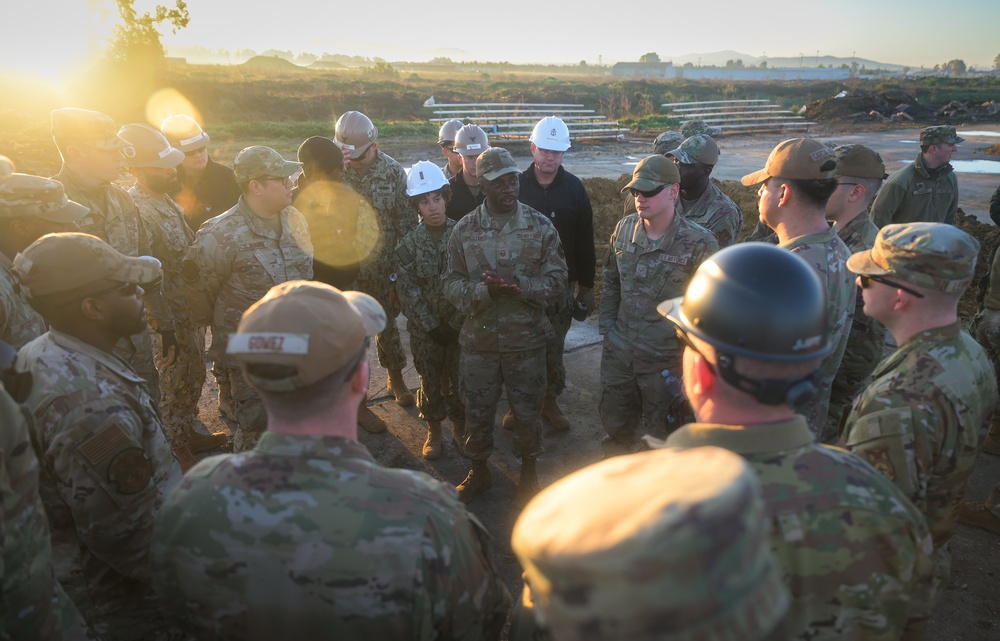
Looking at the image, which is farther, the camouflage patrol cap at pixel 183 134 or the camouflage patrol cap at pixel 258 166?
the camouflage patrol cap at pixel 183 134

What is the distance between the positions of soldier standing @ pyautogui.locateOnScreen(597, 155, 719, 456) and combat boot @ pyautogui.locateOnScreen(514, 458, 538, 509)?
0.64m

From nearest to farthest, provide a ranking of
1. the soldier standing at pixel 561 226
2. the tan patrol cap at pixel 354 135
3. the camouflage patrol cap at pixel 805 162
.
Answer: the camouflage patrol cap at pixel 805 162, the soldier standing at pixel 561 226, the tan patrol cap at pixel 354 135

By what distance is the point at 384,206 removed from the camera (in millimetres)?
5266

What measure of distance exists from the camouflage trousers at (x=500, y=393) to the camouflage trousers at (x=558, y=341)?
2.80ft

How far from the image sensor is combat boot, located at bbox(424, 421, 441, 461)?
4.62 metres

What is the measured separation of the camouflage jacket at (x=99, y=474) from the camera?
193 centimetres

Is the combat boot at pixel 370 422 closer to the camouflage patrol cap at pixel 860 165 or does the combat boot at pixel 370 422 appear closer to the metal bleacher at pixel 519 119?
the camouflage patrol cap at pixel 860 165

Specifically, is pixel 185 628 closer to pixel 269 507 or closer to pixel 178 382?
pixel 269 507

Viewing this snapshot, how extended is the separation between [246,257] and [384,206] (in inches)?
66.7

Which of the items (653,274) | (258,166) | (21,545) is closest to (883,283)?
(653,274)

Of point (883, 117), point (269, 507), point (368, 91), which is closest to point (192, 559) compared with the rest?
point (269, 507)

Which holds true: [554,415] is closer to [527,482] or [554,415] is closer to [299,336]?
[527,482]

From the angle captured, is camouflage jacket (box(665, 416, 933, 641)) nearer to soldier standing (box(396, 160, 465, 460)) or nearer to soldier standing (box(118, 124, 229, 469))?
soldier standing (box(396, 160, 465, 460))

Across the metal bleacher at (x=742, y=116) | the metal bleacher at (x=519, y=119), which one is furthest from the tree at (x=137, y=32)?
the metal bleacher at (x=742, y=116)
